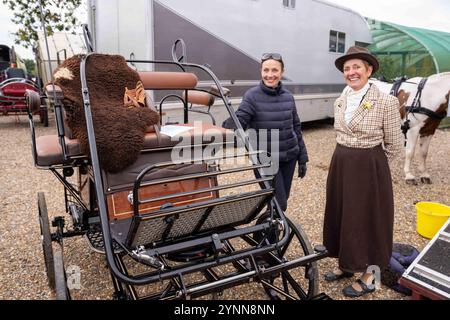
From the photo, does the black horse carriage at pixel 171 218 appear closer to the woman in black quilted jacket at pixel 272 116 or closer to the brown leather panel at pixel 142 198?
the brown leather panel at pixel 142 198

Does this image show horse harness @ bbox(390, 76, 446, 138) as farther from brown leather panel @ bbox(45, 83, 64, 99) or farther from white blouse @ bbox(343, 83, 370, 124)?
brown leather panel @ bbox(45, 83, 64, 99)

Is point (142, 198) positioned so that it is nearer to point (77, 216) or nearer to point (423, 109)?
point (77, 216)

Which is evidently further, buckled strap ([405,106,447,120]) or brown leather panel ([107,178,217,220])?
buckled strap ([405,106,447,120])

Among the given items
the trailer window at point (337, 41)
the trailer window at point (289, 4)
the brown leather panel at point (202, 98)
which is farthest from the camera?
the trailer window at point (337, 41)

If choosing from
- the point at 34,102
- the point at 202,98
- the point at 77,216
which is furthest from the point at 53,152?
the point at 202,98

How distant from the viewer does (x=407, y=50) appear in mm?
12188

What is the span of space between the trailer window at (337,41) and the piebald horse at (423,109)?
4642 mm

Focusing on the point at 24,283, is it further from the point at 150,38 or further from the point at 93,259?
the point at 150,38

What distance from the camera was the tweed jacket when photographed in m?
2.69

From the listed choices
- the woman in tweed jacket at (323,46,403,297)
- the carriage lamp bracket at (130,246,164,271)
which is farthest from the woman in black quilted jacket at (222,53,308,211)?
the carriage lamp bracket at (130,246,164,271)

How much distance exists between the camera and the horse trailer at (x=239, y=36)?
22.0 feet

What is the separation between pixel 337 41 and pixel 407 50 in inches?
119

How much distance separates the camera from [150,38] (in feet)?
21.3

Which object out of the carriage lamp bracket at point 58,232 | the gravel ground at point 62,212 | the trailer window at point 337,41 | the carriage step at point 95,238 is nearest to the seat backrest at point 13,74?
the gravel ground at point 62,212
